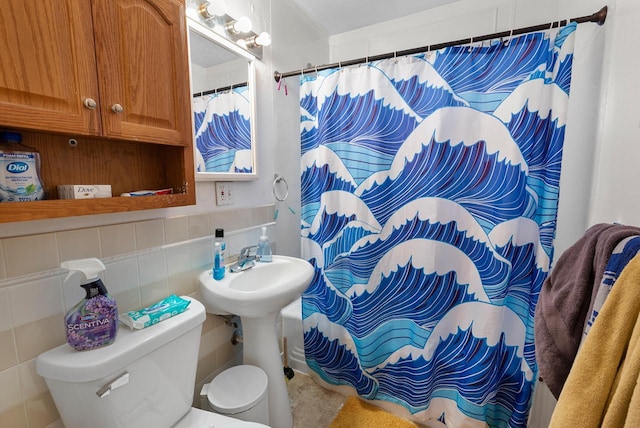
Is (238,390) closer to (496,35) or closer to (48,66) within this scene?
(48,66)

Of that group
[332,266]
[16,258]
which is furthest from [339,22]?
[16,258]

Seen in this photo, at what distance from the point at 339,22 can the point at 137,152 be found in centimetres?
169

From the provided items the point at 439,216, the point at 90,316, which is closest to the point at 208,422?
the point at 90,316

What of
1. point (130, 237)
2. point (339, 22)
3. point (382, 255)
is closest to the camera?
point (130, 237)

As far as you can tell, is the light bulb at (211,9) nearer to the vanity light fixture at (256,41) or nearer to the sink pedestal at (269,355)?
the vanity light fixture at (256,41)

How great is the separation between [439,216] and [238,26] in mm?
1313

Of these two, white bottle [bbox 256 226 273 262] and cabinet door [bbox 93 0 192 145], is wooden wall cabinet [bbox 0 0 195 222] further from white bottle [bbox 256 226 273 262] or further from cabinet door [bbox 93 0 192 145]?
white bottle [bbox 256 226 273 262]

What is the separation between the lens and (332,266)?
1.66 meters

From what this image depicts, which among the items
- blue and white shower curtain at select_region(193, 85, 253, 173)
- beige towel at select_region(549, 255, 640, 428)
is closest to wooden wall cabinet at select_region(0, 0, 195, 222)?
blue and white shower curtain at select_region(193, 85, 253, 173)

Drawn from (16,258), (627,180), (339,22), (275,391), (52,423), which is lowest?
(275,391)

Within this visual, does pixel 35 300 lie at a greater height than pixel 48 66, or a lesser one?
lesser

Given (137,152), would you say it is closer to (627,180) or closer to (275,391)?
(275,391)

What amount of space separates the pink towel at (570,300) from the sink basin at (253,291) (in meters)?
0.84

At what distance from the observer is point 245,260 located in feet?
4.54
